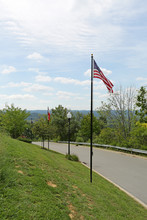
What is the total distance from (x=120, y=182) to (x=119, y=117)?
18.0m

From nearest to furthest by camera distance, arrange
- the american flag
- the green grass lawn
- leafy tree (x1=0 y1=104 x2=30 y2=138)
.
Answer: the green grass lawn, the american flag, leafy tree (x1=0 y1=104 x2=30 y2=138)

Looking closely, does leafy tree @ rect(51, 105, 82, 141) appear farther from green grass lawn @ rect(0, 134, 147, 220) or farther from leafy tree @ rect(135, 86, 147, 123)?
green grass lawn @ rect(0, 134, 147, 220)

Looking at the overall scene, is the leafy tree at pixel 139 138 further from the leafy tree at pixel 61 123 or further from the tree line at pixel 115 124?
the leafy tree at pixel 61 123

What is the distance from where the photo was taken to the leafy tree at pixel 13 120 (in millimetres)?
25530

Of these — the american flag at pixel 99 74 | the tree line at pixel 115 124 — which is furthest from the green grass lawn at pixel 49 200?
the tree line at pixel 115 124

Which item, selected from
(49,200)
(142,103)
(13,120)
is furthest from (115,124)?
(49,200)

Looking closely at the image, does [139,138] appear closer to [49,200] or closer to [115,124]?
[115,124]

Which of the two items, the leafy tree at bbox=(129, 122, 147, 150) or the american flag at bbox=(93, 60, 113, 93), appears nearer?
the american flag at bbox=(93, 60, 113, 93)

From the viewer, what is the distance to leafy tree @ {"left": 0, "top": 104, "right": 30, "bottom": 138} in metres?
25.5

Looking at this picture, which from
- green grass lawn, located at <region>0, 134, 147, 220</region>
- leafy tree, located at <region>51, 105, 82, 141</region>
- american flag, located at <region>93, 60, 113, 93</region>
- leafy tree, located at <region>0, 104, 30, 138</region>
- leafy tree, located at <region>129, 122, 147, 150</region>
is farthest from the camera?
leafy tree, located at <region>51, 105, 82, 141</region>

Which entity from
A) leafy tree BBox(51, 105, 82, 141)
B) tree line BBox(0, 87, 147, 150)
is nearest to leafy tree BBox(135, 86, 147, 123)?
tree line BBox(0, 87, 147, 150)

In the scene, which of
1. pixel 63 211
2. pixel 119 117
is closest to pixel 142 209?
pixel 63 211

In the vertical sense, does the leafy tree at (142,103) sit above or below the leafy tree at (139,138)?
above

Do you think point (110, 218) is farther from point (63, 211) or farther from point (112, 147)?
point (112, 147)
